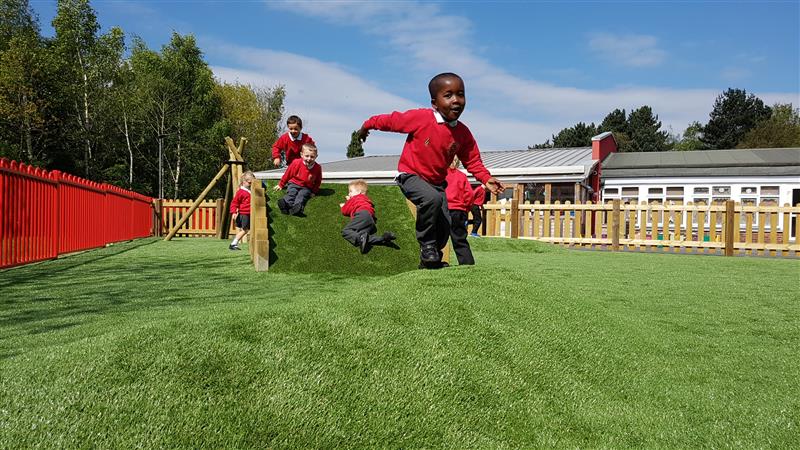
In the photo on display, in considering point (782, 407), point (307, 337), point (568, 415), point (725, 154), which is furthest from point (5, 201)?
point (725, 154)

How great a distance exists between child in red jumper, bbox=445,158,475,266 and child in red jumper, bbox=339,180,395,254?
0.93m

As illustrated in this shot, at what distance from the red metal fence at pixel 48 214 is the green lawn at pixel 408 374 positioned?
3.68 meters

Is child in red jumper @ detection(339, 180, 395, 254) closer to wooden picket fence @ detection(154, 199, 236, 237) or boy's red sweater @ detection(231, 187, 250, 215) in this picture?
boy's red sweater @ detection(231, 187, 250, 215)

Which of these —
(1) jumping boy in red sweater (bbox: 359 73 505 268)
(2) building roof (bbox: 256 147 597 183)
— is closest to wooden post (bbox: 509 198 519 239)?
(2) building roof (bbox: 256 147 597 183)

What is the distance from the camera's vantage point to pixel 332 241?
20.5ft

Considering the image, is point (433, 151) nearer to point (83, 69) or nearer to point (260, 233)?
point (260, 233)

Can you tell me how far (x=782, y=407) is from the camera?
6.91 ft

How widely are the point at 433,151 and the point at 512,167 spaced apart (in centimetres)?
1971

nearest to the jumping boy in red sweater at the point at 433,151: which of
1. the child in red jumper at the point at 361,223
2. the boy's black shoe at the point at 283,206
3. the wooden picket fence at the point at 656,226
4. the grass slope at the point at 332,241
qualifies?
the grass slope at the point at 332,241

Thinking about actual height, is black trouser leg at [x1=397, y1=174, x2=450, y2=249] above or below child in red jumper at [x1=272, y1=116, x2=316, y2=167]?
below

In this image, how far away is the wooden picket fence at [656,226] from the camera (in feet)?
42.9

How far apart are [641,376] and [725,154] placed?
32781 mm

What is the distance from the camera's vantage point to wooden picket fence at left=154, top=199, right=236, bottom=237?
727 inches

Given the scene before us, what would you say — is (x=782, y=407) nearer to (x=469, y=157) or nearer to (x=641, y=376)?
(x=641, y=376)
